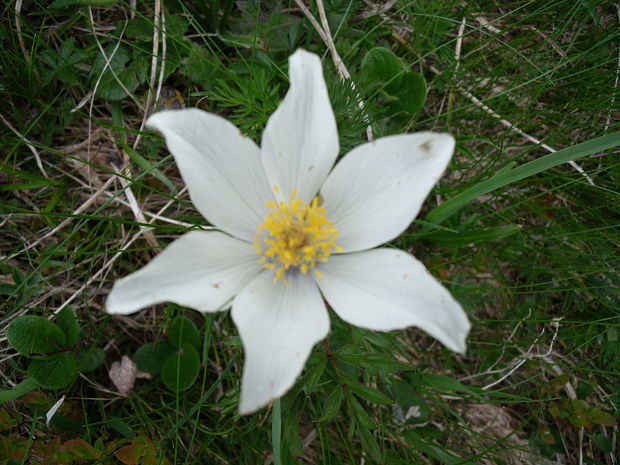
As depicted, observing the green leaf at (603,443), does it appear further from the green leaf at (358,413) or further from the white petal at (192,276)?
the white petal at (192,276)

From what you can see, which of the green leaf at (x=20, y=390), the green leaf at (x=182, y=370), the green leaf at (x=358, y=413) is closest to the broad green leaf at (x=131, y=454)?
the green leaf at (x=182, y=370)

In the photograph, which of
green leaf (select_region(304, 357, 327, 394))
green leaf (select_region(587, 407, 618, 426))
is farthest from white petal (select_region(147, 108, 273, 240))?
green leaf (select_region(587, 407, 618, 426))

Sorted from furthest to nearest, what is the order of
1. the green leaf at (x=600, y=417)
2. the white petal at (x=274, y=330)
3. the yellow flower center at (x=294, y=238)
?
the green leaf at (x=600, y=417)
the yellow flower center at (x=294, y=238)
the white petal at (x=274, y=330)

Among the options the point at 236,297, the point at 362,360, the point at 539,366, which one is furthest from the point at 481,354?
the point at 236,297

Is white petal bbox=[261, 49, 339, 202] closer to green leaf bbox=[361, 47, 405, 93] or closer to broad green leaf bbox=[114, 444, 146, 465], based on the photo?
green leaf bbox=[361, 47, 405, 93]

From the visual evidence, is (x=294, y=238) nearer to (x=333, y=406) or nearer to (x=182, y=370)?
(x=333, y=406)

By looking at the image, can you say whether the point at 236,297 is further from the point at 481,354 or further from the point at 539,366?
the point at 539,366
